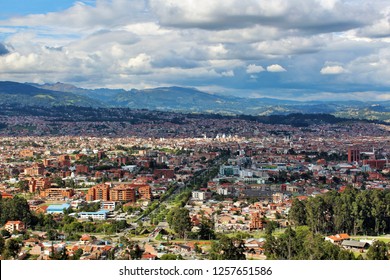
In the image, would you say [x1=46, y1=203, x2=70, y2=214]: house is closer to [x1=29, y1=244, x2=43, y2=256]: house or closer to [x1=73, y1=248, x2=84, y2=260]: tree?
[x1=29, y1=244, x2=43, y2=256]: house

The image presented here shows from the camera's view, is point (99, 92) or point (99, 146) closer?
point (99, 146)

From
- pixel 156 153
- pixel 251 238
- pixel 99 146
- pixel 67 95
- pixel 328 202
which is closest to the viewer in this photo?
pixel 251 238

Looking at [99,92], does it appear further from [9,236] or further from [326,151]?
[9,236]

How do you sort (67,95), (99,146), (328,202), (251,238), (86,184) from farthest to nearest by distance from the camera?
(67,95) < (99,146) < (86,184) < (328,202) < (251,238)

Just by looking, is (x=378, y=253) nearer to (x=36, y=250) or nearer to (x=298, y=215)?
(x=298, y=215)

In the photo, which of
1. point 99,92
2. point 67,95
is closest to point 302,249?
point 67,95

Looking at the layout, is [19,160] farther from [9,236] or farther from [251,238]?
[251,238]

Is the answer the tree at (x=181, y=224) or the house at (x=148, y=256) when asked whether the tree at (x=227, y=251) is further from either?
the tree at (x=181, y=224)

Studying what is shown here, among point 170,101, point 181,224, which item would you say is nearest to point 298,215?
point 181,224

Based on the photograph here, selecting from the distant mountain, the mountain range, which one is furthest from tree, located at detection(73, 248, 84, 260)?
the mountain range
